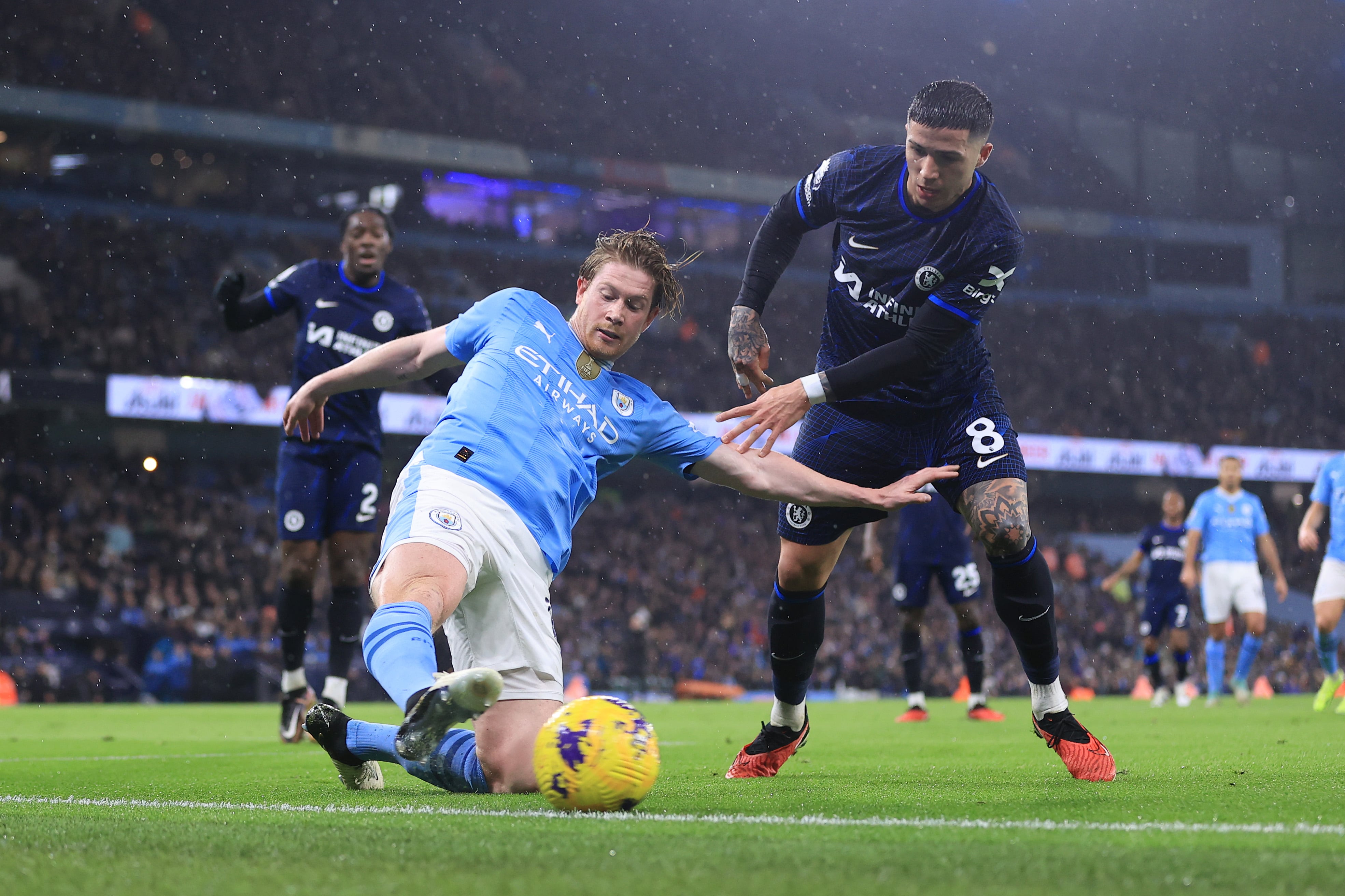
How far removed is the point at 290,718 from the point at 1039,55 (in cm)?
2699

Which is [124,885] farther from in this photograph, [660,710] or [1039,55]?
[1039,55]

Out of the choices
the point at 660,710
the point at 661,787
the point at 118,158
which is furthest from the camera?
the point at 118,158

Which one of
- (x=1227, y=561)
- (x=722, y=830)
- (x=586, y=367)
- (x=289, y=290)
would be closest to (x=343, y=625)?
(x=289, y=290)

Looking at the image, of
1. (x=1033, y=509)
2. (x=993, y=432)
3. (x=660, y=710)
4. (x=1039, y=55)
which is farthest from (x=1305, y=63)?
(x=993, y=432)

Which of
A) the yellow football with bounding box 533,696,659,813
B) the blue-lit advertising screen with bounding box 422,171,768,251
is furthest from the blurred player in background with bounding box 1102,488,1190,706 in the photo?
the blue-lit advertising screen with bounding box 422,171,768,251

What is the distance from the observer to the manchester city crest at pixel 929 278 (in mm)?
4238

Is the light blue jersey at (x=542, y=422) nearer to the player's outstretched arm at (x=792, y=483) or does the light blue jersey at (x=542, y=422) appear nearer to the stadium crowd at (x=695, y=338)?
the player's outstretched arm at (x=792, y=483)

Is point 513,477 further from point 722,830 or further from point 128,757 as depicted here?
point 128,757

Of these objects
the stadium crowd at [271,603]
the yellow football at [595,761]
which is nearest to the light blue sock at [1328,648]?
the yellow football at [595,761]

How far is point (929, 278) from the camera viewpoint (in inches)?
167

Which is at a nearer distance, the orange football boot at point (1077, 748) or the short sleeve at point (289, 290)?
the orange football boot at point (1077, 748)

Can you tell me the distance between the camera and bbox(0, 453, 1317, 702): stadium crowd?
53.5 feet

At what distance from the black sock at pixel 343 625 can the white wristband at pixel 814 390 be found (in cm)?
372

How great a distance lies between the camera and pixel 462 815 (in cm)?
290
